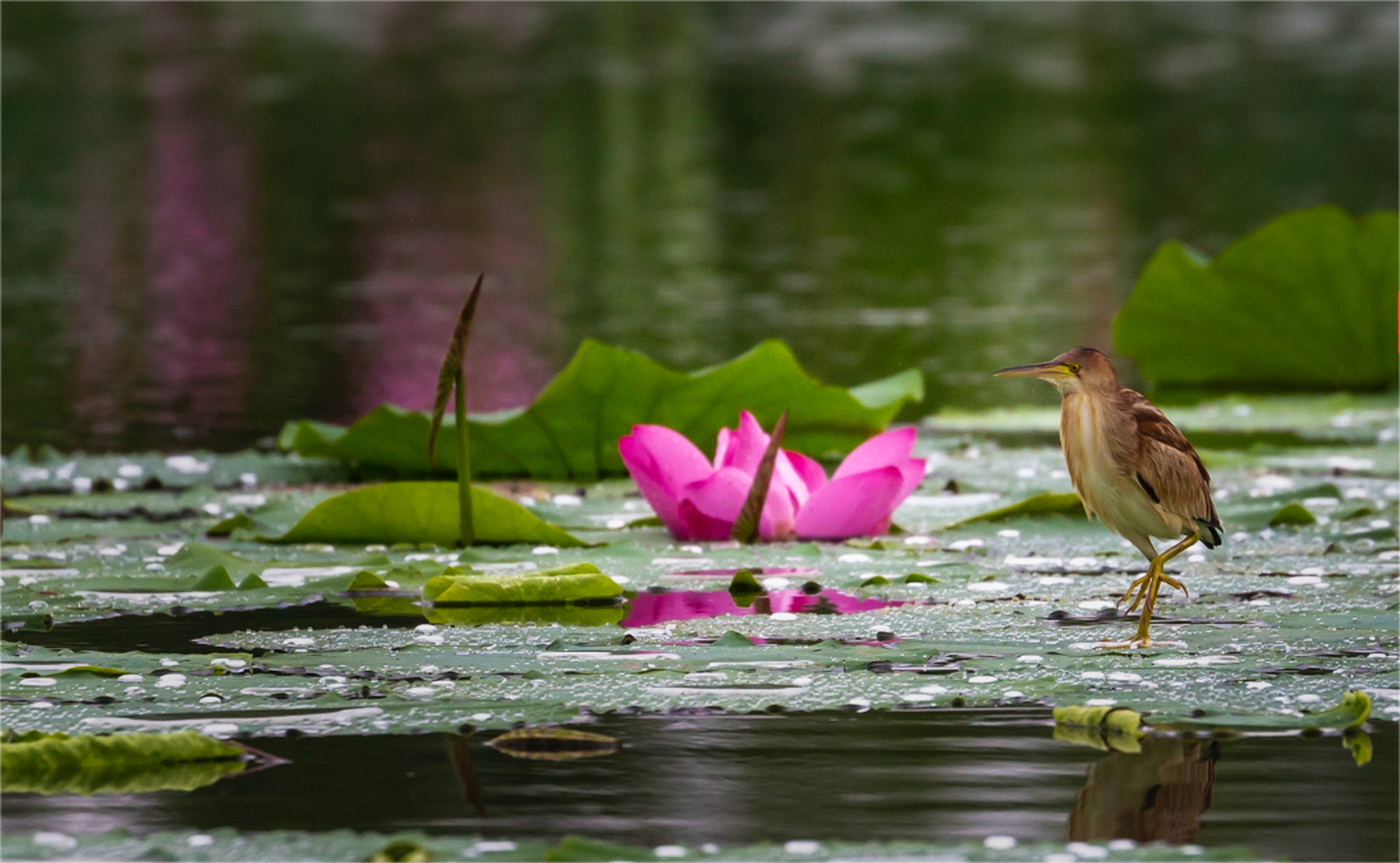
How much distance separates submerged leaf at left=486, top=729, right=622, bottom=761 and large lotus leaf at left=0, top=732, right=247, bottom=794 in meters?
0.34

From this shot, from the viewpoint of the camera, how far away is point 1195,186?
52.6 feet

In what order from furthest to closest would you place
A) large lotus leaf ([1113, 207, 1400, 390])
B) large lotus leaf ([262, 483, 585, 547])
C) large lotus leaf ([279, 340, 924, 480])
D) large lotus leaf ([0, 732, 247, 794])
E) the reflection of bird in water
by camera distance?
large lotus leaf ([1113, 207, 1400, 390])
large lotus leaf ([279, 340, 924, 480])
large lotus leaf ([262, 483, 585, 547])
large lotus leaf ([0, 732, 247, 794])
the reflection of bird in water

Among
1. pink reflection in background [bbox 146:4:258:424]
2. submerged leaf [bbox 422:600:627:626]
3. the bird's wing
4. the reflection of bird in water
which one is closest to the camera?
the reflection of bird in water

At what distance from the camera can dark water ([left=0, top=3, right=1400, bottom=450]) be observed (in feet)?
29.1

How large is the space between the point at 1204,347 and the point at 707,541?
9.90 feet

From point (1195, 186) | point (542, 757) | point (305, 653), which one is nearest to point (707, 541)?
point (305, 653)

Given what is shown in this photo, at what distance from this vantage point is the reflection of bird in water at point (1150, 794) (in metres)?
2.39

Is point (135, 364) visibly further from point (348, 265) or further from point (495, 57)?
point (495, 57)

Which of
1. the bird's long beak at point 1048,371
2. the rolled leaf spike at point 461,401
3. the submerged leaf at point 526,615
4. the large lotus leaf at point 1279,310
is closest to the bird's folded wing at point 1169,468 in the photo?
the bird's long beak at point 1048,371

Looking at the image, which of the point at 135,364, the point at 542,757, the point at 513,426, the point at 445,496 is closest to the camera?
the point at 542,757

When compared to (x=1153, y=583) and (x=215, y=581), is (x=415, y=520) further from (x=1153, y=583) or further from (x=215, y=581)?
(x=1153, y=583)

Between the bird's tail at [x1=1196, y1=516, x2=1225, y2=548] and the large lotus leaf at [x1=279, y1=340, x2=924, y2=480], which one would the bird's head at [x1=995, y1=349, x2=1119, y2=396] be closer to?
the bird's tail at [x1=1196, y1=516, x2=1225, y2=548]

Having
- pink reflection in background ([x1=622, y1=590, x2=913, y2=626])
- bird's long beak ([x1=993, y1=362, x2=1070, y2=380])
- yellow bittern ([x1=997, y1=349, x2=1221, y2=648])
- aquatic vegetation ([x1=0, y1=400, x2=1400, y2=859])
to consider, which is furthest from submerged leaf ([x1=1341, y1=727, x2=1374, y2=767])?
pink reflection in background ([x1=622, y1=590, x2=913, y2=626])

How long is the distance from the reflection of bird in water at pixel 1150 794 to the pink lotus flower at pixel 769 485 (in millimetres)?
1595
